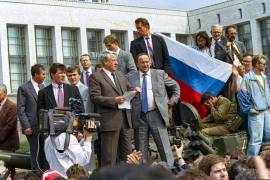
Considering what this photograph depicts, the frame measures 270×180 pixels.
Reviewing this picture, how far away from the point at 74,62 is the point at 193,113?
44.3m

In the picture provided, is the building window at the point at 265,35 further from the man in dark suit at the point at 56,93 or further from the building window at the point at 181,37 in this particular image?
the man in dark suit at the point at 56,93

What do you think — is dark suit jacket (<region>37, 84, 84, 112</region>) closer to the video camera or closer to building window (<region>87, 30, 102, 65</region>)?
the video camera

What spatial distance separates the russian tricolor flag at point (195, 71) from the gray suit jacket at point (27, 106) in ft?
9.64

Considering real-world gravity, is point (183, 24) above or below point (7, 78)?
above

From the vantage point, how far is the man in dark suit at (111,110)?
7.65m

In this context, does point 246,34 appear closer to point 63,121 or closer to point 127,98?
point 127,98

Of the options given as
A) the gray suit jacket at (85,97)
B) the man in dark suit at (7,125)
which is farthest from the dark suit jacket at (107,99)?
the man in dark suit at (7,125)

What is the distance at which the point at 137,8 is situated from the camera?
54031 millimetres

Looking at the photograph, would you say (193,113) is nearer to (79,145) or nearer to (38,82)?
(38,82)

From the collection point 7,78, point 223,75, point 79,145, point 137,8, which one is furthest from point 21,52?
point 79,145

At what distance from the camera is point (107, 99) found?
24.9 feet

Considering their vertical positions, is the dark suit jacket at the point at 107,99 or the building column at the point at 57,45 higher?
the building column at the point at 57,45

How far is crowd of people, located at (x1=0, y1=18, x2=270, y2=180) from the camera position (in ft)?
22.4

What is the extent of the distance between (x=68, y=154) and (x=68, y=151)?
0.03 metres
